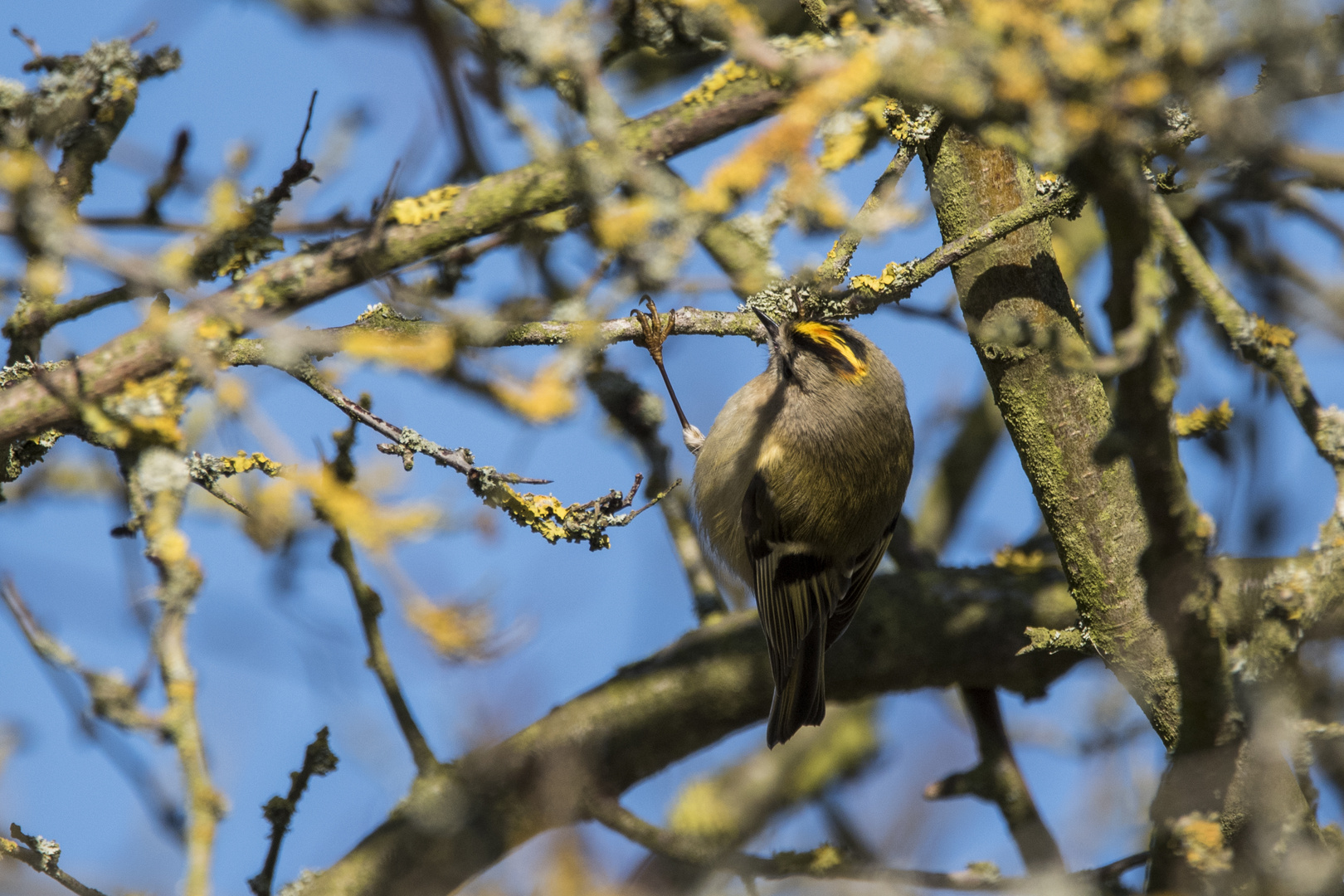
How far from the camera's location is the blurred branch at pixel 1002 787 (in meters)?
2.79

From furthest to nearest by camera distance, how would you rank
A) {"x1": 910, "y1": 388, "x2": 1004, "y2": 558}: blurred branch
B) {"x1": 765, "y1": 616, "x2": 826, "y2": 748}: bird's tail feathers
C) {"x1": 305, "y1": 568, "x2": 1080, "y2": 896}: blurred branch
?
{"x1": 910, "y1": 388, "x2": 1004, "y2": 558}: blurred branch < {"x1": 765, "y1": 616, "x2": 826, "y2": 748}: bird's tail feathers < {"x1": 305, "y1": 568, "x2": 1080, "y2": 896}: blurred branch

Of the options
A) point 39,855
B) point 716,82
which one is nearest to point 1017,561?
point 716,82

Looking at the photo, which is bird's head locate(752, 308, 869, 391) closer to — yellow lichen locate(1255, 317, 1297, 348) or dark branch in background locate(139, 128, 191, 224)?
yellow lichen locate(1255, 317, 1297, 348)

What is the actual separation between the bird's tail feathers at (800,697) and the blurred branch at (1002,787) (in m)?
0.37

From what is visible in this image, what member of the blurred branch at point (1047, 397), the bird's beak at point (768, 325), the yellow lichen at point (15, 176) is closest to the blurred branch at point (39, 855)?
the yellow lichen at point (15, 176)

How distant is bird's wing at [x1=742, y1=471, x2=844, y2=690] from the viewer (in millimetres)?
3020

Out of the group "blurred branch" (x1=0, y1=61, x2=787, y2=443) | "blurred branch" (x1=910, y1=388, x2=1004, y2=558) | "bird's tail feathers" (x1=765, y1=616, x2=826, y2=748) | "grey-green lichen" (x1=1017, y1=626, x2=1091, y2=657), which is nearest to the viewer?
"blurred branch" (x1=0, y1=61, x2=787, y2=443)

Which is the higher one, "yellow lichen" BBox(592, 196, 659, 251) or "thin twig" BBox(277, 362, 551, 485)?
"thin twig" BBox(277, 362, 551, 485)

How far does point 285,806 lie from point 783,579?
1.65 meters

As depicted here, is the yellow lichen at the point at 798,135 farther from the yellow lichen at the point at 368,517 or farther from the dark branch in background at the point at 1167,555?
the yellow lichen at the point at 368,517

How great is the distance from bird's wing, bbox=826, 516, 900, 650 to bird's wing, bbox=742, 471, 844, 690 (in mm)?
46

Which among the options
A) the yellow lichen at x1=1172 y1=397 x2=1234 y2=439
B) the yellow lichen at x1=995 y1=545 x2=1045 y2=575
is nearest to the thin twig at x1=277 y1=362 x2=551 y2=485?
the yellow lichen at x1=1172 y1=397 x2=1234 y2=439

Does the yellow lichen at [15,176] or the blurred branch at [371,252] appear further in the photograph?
the blurred branch at [371,252]

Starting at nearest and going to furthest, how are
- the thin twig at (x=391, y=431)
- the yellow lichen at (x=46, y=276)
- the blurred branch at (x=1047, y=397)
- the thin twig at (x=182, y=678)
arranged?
1. the thin twig at (x=182, y=678)
2. the yellow lichen at (x=46, y=276)
3. the thin twig at (x=391, y=431)
4. the blurred branch at (x=1047, y=397)
